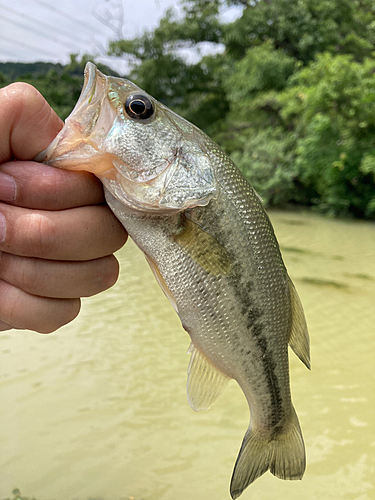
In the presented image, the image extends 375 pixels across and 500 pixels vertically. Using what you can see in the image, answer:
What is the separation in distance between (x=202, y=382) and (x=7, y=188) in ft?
3.25

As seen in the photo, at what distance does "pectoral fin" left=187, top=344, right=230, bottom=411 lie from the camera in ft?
5.02

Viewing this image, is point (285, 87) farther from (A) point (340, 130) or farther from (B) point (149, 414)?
(B) point (149, 414)

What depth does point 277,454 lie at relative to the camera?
5.41ft

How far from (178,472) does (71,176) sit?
2361 mm

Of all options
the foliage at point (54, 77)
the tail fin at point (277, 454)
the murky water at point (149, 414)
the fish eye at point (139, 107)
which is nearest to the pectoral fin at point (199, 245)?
the fish eye at point (139, 107)

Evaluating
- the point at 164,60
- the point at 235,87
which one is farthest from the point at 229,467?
the point at 164,60

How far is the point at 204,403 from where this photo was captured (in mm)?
Answer: 1563

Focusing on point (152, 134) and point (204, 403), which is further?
point (204, 403)

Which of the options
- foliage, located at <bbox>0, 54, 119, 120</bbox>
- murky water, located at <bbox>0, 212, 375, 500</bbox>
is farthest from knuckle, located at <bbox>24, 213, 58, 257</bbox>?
foliage, located at <bbox>0, 54, 119, 120</bbox>

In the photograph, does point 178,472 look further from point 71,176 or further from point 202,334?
point 71,176

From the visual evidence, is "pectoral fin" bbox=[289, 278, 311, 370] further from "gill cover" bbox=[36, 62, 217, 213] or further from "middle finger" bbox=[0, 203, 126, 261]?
"middle finger" bbox=[0, 203, 126, 261]

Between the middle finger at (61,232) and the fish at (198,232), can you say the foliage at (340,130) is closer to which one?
the fish at (198,232)

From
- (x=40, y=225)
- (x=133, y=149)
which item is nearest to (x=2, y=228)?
(x=40, y=225)

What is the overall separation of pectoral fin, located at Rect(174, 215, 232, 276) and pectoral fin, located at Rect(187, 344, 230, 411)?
1.24 feet
